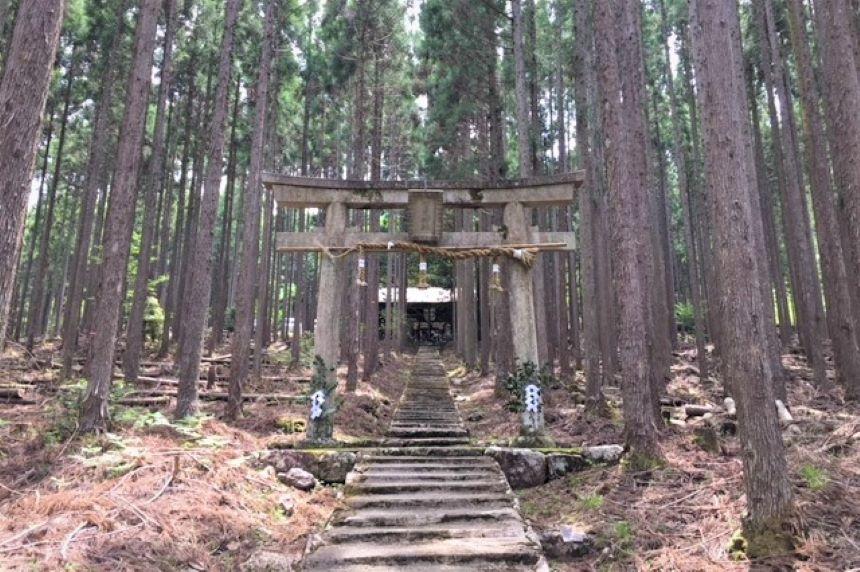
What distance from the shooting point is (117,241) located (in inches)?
305

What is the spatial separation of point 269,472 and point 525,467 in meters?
3.51

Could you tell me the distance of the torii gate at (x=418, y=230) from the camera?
8.97m

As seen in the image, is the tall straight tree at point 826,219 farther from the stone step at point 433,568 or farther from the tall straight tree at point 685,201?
the stone step at point 433,568

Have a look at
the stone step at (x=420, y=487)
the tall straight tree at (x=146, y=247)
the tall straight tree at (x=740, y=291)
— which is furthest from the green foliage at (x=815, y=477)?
the tall straight tree at (x=146, y=247)

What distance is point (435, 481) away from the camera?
21.4ft

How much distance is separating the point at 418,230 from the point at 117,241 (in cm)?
465

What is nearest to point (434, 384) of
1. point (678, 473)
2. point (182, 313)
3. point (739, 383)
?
point (182, 313)

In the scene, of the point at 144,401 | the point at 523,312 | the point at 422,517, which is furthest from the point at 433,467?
the point at 144,401

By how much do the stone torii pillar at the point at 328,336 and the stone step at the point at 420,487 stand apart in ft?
7.14

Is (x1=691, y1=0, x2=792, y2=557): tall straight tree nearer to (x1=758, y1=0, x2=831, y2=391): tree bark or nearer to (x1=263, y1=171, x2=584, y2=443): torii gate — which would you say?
(x1=263, y1=171, x2=584, y2=443): torii gate

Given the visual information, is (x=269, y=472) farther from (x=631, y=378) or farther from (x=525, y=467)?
(x=631, y=378)

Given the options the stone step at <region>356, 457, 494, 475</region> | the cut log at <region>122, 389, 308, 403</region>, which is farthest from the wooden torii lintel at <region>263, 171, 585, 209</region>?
the cut log at <region>122, 389, 308, 403</region>

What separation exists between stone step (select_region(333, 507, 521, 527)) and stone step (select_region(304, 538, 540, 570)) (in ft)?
1.68

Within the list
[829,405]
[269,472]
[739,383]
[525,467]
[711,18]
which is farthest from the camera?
[829,405]
